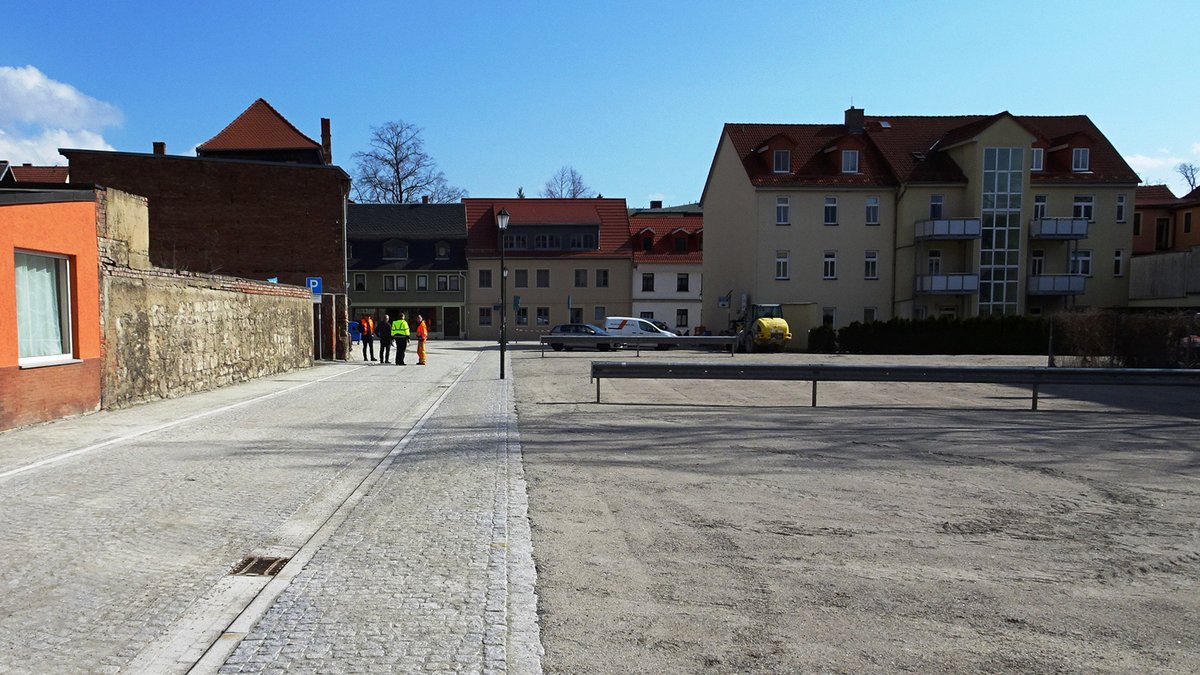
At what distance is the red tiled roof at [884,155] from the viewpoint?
48250 millimetres

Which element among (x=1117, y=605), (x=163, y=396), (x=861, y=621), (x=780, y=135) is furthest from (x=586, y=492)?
(x=780, y=135)

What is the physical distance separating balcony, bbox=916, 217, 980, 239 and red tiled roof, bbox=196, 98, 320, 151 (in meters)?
33.3

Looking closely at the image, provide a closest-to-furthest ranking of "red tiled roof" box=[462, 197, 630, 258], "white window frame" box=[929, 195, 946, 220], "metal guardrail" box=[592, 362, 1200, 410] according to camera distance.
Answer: "metal guardrail" box=[592, 362, 1200, 410] → "white window frame" box=[929, 195, 946, 220] → "red tiled roof" box=[462, 197, 630, 258]

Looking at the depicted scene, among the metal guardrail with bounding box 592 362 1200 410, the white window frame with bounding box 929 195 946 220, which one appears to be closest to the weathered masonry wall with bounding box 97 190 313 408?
the metal guardrail with bounding box 592 362 1200 410

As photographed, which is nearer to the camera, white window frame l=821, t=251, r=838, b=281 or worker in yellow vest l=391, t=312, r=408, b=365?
worker in yellow vest l=391, t=312, r=408, b=365

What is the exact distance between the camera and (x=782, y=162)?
48719mm

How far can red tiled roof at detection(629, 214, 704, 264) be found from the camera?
219 ft

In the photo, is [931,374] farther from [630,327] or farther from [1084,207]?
[1084,207]

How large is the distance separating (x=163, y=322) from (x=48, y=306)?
11.3 feet

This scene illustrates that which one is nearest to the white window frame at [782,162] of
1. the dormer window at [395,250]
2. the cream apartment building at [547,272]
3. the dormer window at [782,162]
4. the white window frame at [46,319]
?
the dormer window at [782,162]

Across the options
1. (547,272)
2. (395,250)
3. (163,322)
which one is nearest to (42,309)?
(163,322)

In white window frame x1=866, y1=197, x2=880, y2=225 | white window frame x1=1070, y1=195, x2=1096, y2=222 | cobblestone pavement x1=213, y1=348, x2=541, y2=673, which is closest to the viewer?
cobblestone pavement x1=213, y1=348, x2=541, y2=673

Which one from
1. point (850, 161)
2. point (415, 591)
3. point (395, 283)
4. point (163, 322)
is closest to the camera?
point (415, 591)

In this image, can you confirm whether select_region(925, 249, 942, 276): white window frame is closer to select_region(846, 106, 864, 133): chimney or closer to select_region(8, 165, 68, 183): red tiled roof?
select_region(846, 106, 864, 133): chimney
